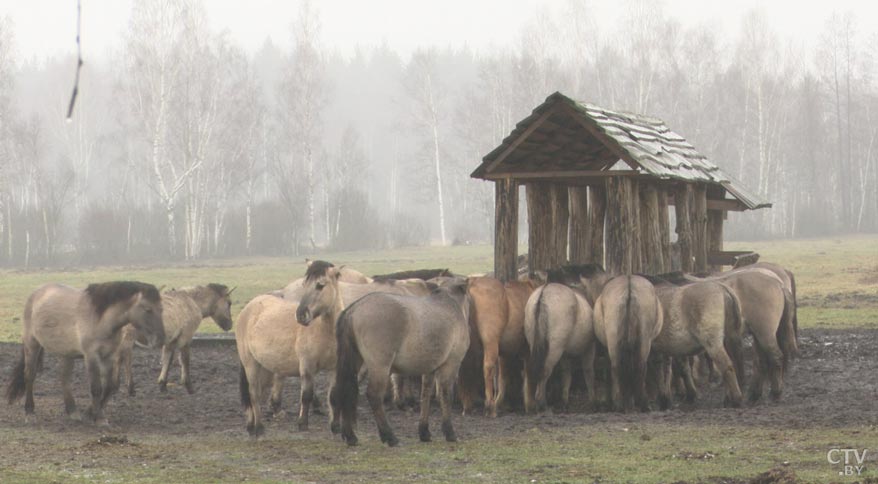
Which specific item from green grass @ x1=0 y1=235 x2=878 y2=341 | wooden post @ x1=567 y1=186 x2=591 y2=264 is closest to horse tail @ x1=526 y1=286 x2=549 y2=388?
wooden post @ x1=567 y1=186 x2=591 y2=264

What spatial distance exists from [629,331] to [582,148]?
4.35 meters

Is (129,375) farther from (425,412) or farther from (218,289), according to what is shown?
(425,412)

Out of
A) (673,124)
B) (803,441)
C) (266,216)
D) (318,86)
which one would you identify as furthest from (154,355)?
(673,124)

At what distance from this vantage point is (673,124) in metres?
65.9

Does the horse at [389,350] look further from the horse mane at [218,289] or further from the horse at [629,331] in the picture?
the horse mane at [218,289]

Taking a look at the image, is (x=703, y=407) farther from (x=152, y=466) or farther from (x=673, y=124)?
(x=673, y=124)

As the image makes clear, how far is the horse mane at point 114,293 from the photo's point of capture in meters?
11.8

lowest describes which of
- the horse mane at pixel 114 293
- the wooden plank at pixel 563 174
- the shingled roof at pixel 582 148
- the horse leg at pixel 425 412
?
the horse leg at pixel 425 412

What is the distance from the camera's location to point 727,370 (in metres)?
12.2

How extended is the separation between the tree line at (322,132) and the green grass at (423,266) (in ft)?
17.3

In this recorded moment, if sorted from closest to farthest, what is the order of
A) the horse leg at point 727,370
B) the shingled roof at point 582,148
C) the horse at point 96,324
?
the horse at point 96,324 → the horse leg at point 727,370 → the shingled roof at point 582,148

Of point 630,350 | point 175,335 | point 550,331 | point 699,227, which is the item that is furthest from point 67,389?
point 699,227

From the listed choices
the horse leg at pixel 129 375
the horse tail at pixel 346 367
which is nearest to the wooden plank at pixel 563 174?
the horse tail at pixel 346 367

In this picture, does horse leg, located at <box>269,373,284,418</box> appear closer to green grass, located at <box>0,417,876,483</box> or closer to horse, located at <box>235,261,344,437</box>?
horse, located at <box>235,261,344,437</box>
